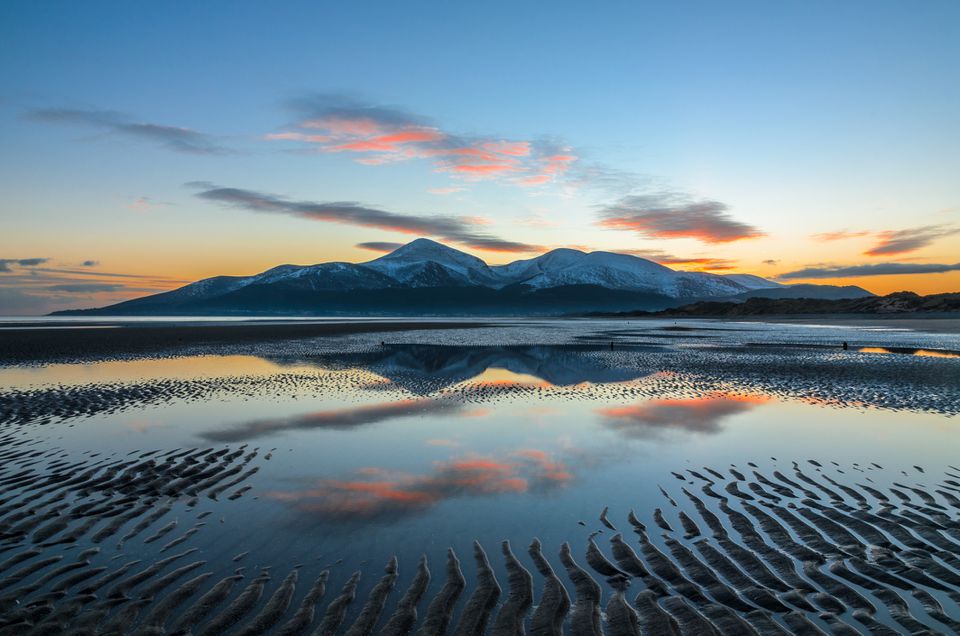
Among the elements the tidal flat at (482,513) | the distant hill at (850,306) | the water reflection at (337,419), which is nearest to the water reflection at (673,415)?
the tidal flat at (482,513)

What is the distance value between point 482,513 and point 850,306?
6779 inches

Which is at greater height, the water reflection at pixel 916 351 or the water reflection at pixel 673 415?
the water reflection at pixel 916 351

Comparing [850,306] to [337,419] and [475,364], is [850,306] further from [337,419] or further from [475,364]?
[337,419]

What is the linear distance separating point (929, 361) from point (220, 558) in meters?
41.1

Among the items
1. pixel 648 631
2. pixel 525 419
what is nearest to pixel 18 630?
pixel 648 631

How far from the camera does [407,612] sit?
6215 millimetres

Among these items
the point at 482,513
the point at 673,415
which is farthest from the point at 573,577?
the point at 673,415

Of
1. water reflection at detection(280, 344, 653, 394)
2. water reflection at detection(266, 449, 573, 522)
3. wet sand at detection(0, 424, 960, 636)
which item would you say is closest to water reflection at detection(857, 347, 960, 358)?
water reflection at detection(280, 344, 653, 394)

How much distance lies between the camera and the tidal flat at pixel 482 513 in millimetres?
6250

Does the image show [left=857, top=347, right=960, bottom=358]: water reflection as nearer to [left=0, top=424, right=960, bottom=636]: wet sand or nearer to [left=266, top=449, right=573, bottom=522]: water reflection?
[left=0, top=424, right=960, bottom=636]: wet sand

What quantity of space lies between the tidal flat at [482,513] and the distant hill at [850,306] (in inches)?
5168

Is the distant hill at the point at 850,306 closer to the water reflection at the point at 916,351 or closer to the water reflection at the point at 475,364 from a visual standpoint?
the water reflection at the point at 916,351

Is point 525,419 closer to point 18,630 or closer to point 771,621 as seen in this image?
point 771,621

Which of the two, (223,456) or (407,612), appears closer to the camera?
(407,612)
